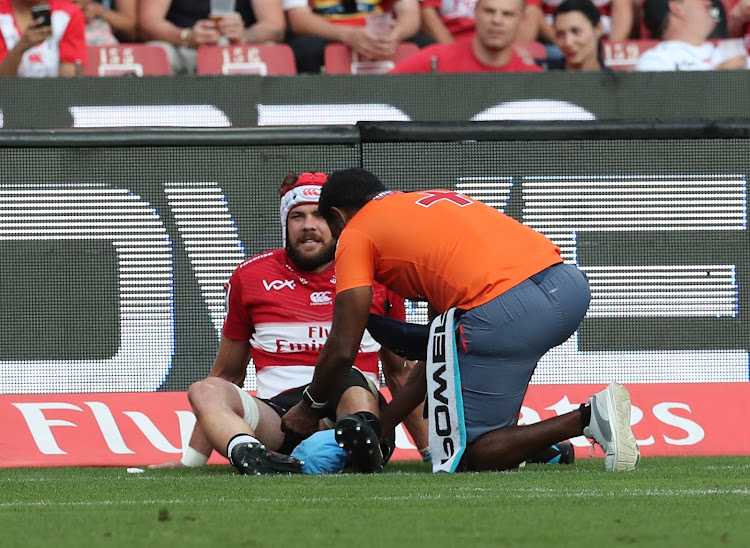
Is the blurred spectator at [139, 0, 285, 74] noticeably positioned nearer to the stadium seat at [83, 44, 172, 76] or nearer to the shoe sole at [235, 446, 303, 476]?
the stadium seat at [83, 44, 172, 76]

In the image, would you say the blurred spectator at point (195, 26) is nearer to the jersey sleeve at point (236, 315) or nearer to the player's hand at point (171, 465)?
the jersey sleeve at point (236, 315)

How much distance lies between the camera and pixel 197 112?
7352mm

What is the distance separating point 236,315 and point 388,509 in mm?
2372

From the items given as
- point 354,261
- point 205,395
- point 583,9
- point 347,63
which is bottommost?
point 205,395

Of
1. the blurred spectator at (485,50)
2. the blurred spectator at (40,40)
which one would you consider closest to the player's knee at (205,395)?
the blurred spectator at (40,40)

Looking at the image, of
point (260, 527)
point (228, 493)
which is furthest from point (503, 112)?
point (260, 527)

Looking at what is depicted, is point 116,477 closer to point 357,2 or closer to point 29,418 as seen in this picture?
point 29,418

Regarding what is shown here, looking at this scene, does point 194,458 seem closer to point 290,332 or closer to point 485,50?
point 290,332

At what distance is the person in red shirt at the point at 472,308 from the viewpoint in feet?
16.5

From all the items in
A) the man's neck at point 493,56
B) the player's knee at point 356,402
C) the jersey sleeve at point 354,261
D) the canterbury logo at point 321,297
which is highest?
the man's neck at point 493,56

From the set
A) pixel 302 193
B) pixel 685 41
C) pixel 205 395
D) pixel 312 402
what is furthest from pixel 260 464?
pixel 685 41

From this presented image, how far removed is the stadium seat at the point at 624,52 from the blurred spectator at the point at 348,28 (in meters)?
1.31

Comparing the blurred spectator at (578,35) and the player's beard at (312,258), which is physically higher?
the blurred spectator at (578,35)

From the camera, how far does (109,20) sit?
966 centimetres
